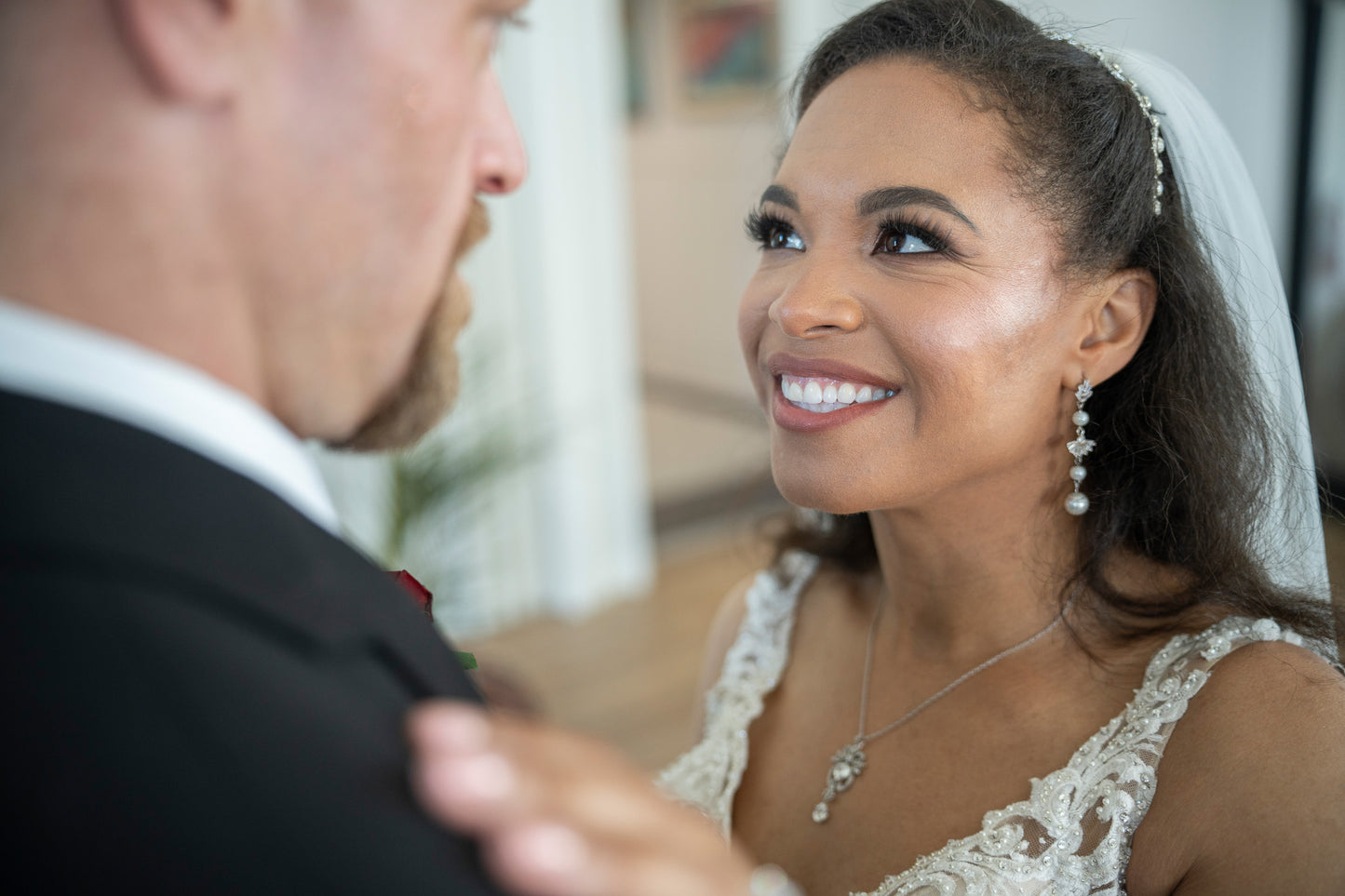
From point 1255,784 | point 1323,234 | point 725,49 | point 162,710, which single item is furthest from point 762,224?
point 725,49

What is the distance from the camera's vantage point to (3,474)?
1.44ft

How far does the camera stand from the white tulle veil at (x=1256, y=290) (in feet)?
4.40

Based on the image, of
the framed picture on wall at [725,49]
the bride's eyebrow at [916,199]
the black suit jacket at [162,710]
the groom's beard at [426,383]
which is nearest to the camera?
the black suit jacket at [162,710]

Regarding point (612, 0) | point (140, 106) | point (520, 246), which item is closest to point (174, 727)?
point (140, 106)

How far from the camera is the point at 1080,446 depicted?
1.31 m

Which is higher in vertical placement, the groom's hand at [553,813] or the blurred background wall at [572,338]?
the groom's hand at [553,813]

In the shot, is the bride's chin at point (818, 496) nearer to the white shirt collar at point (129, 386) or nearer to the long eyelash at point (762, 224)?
the long eyelash at point (762, 224)

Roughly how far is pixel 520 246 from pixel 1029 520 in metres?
2.94

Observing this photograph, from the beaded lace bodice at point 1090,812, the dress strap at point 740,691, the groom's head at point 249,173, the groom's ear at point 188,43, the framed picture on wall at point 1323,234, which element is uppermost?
the groom's ear at point 188,43

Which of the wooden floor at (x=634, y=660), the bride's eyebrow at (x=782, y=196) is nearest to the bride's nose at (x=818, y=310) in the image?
the bride's eyebrow at (x=782, y=196)

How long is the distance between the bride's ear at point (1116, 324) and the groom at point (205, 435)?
0.97 meters

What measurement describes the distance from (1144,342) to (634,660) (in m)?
2.81

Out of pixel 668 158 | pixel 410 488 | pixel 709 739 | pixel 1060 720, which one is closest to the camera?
pixel 1060 720

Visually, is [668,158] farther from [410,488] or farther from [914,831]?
[914,831]
